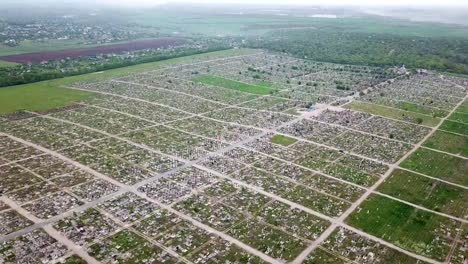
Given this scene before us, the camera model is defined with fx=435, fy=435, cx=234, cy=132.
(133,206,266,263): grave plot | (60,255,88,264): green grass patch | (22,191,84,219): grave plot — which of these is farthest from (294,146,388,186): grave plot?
(60,255,88,264): green grass patch

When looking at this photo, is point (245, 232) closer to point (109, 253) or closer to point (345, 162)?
point (109, 253)

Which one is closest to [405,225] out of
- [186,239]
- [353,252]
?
[353,252]

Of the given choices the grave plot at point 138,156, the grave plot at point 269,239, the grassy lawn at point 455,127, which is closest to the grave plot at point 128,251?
the grave plot at point 269,239

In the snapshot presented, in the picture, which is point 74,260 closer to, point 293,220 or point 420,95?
point 293,220

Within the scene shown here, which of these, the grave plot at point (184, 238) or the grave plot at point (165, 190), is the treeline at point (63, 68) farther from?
the grave plot at point (184, 238)

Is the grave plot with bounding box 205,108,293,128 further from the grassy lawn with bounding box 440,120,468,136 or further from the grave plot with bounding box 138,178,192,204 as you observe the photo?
the grassy lawn with bounding box 440,120,468,136
